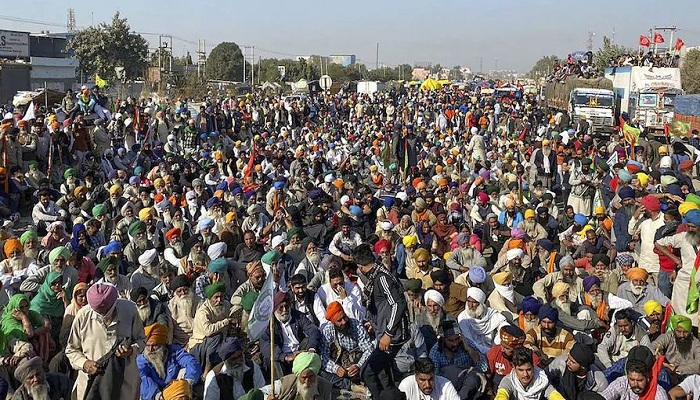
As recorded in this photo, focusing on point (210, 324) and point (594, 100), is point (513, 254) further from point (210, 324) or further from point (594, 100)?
point (594, 100)

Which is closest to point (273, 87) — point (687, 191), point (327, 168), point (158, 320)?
point (327, 168)

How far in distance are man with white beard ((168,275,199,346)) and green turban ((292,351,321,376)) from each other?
1.44 metres

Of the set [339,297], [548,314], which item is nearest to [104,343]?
[339,297]

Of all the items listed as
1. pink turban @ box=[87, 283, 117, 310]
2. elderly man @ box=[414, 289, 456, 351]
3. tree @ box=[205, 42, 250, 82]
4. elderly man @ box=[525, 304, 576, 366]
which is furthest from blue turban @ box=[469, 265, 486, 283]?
tree @ box=[205, 42, 250, 82]

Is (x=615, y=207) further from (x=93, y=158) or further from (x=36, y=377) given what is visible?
(x=93, y=158)

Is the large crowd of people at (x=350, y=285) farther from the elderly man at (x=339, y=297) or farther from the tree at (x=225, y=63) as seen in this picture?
the tree at (x=225, y=63)

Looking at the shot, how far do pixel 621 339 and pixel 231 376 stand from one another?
296 centimetres

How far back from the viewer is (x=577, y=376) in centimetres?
480

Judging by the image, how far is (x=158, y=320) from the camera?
17.7 feet

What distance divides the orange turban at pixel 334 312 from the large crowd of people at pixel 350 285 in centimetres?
2

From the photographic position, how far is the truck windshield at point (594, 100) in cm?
2662

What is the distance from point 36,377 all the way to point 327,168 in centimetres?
1059

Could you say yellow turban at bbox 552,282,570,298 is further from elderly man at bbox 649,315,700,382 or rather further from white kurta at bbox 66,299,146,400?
white kurta at bbox 66,299,146,400

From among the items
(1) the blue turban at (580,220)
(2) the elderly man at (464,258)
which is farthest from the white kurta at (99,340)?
(1) the blue turban at (580,220)
